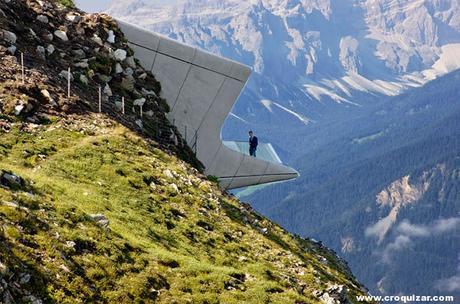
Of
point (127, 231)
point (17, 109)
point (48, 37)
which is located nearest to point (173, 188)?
point (127, 231)

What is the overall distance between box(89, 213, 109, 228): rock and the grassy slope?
275 millimetres

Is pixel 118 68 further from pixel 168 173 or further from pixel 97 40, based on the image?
pixel 168 173

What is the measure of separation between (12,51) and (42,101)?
526cm

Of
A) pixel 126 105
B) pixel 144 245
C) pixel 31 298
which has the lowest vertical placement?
pixel 126 105

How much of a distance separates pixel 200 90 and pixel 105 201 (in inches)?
960

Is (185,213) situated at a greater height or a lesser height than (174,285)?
lesser

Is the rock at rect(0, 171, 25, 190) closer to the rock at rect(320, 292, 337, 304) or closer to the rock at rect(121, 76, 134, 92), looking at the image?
the rock at rect(320, 292, 337, 304)

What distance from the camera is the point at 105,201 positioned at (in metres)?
24.9

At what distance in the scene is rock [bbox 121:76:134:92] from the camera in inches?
1593

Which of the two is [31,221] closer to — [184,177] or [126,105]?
[184,177]

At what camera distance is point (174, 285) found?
19703 mm

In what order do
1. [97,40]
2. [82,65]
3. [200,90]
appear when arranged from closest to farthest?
[82,65]
[97,40]
[200,90]

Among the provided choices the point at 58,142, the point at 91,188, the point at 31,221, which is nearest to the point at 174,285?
the point at 31,221

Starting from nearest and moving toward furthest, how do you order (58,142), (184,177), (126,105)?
(58,142), (184,177), (126,105)
